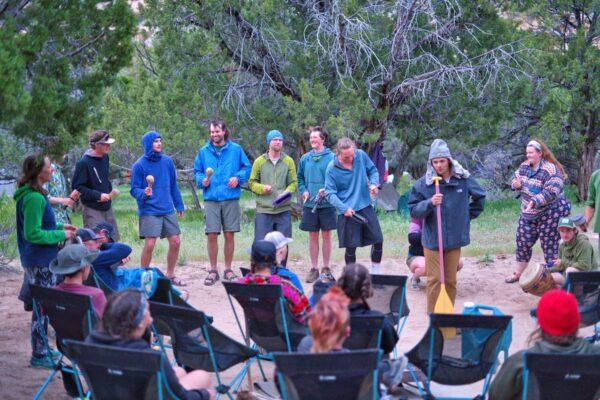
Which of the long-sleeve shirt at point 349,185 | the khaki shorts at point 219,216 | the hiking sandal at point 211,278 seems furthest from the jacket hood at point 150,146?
the long-sleeve shirt at point 349,185

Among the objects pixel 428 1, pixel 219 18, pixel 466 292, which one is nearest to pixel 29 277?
pixel 466 292

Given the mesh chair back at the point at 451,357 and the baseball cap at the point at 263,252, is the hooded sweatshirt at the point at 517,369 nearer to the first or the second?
the mesh chair back at the point at 451,357

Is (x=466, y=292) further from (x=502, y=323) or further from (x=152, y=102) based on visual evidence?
(x=152, y=102)

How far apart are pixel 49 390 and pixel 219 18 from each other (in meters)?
9.98

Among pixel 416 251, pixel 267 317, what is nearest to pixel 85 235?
pixel 267 317

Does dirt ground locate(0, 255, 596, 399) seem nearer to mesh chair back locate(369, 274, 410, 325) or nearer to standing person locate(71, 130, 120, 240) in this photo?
mesh chair back locate(369, 274, 410, 325)

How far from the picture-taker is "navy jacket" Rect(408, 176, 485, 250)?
22.9 ft

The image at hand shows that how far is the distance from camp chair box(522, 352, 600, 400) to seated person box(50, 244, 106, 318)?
2773 mm

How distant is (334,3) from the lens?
14531mm

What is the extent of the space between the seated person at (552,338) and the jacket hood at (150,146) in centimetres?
565

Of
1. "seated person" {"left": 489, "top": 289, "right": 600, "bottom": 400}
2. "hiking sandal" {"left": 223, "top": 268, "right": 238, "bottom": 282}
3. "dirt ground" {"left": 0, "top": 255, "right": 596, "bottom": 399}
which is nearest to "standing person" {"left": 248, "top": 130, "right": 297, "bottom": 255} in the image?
"hiking sandal" {"left": 223, "top": 268, "right": 238, "bottom": 282}

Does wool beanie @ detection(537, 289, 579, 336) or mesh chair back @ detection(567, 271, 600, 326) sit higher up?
wool beanie @ detection(537, 289, 579, 336)

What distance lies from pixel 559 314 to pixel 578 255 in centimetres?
427

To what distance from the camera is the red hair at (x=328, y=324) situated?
3.77 metres
